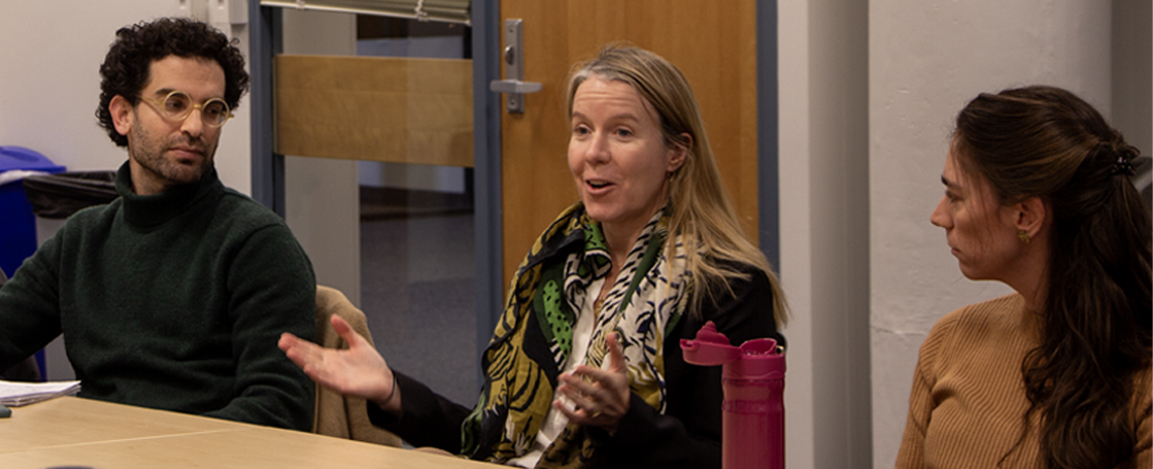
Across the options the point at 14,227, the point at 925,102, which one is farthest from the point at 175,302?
the point at 14,227

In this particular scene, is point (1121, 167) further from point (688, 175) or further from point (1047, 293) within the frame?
point (688, 175)

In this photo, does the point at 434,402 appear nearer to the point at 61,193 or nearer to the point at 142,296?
the point at 142,296

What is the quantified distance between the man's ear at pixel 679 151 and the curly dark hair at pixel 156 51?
3.22ft

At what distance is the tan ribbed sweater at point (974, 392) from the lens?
4.61 ft

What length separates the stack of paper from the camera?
1.67m

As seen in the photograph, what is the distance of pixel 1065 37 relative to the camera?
7.41 ft

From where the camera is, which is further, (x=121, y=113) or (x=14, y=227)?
(x=14, y=227)

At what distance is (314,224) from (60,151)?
1.14 m

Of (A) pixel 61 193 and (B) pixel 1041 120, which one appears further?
(A) pixel 61 193

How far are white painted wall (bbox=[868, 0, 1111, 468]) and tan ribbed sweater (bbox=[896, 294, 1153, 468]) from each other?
92cm

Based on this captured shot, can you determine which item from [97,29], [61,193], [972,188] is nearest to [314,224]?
[61,193]

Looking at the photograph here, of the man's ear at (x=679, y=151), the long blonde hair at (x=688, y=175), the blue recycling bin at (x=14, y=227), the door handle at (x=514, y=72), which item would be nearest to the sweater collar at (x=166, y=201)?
the long blonde hair at (x=688, y=175)

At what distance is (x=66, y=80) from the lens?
424cm

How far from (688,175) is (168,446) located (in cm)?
93
